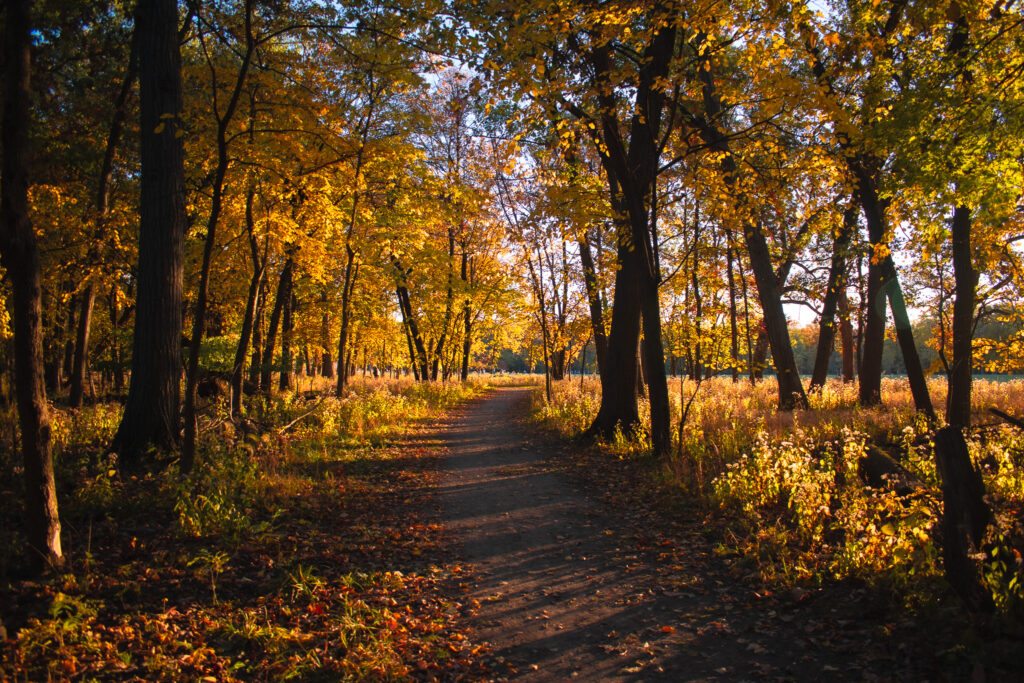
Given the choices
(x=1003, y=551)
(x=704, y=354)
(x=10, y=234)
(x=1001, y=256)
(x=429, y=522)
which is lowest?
(x=429, y=522)

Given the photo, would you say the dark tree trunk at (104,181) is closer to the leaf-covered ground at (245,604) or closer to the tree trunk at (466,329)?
the leaf-covered ground at (245,604)

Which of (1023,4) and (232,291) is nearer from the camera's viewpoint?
(1023,4)

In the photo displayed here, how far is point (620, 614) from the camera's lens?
432 cm

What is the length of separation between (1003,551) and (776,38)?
19.1 feet

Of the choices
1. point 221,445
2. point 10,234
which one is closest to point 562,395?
point 221,445

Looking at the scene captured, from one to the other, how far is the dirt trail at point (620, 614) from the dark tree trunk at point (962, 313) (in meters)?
6.86

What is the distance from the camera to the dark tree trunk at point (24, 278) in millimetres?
3902

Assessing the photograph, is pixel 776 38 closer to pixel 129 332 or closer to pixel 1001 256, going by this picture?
pixel 1001 256

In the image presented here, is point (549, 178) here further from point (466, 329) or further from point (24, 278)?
point (466, 329)

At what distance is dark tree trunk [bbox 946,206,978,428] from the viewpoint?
29.7 feet

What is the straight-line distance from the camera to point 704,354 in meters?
12.2

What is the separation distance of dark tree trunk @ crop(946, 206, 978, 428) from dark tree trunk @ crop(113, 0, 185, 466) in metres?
12.0

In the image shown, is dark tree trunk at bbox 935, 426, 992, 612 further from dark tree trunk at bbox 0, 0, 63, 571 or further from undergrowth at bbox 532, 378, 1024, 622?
dark tree trunk at bbox 0, 0, 63, 571

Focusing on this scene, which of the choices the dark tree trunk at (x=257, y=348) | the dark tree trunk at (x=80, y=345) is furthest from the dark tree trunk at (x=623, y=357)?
the dark tree trunk at (x=80, y=345)
